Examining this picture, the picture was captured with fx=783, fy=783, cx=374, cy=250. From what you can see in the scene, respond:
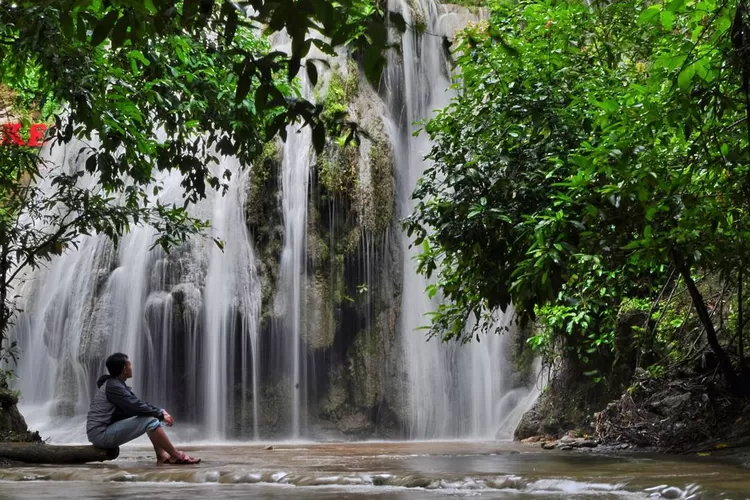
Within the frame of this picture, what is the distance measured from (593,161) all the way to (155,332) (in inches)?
490

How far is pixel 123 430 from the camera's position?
271 inches

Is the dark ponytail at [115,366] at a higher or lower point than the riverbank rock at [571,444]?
higher

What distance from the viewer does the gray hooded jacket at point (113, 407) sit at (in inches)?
272

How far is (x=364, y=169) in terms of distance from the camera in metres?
17.7

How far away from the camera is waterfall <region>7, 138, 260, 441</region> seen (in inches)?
639

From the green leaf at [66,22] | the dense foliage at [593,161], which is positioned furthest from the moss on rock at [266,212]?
the green leaf at [66,22]

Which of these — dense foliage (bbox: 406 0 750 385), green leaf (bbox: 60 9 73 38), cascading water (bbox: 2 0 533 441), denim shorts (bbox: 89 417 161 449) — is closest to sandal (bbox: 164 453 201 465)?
denim shorts (bbox: 89 417 161 449)

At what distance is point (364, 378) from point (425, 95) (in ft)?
23.5

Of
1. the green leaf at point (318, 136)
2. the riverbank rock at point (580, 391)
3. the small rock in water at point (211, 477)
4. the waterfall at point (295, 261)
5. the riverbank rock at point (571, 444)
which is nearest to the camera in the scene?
the green leaf at point (318, 136)

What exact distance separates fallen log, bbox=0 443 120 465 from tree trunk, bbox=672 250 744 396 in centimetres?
522

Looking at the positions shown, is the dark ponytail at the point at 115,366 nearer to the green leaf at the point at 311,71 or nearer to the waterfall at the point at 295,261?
the green leaf at the point at 311,71

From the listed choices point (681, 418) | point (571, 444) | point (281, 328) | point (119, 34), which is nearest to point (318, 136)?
point (119, 34)

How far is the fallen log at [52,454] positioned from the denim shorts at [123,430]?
14 cm

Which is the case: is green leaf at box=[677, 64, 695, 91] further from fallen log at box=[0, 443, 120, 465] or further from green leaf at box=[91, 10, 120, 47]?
fallen log at box=[0, 443, 120, 465]
